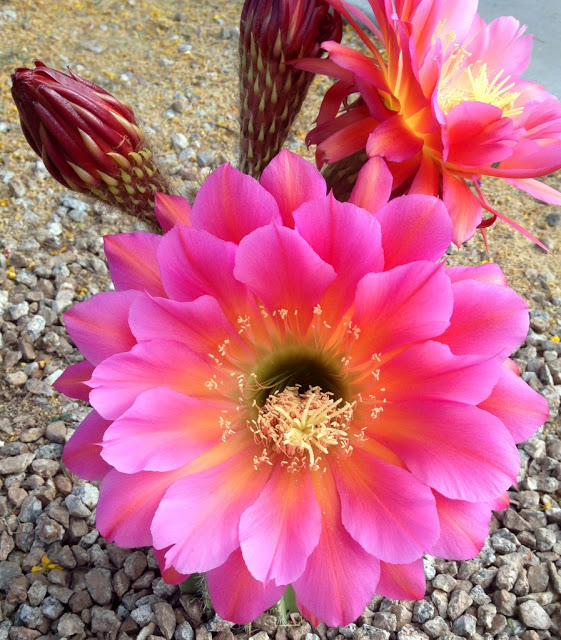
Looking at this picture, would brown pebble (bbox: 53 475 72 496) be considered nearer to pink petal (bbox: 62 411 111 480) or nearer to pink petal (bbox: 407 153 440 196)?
pink petal (bbox: 62 411 111 480)

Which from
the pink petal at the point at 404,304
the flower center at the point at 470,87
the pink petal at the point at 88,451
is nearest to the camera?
the pink petal at the point at 404,304

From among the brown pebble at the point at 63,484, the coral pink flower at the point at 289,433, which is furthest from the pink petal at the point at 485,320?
the brown pebble at the point at 63,484

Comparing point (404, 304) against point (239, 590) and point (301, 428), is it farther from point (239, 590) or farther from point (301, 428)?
point (239, 590)

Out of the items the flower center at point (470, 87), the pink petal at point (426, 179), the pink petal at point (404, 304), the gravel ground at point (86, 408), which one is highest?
the flower center at point (470, 87)

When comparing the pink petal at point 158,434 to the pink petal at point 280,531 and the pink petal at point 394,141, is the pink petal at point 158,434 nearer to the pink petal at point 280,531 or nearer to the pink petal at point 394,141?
the pink petal at point 280,531

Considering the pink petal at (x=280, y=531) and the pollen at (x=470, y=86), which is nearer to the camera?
the pink petal at (x=280, y=531)

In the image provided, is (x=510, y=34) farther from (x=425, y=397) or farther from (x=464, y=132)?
(x=425, y=397)

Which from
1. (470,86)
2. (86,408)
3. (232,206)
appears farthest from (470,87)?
(86,408)

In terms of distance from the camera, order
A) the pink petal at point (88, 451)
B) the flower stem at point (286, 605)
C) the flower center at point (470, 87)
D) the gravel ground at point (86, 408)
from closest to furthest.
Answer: the pink petal at point (88, 451) → the flower center at point (470, 87) → the flower stem at point (286, 605) → the gravel ground at point (86, 408)
